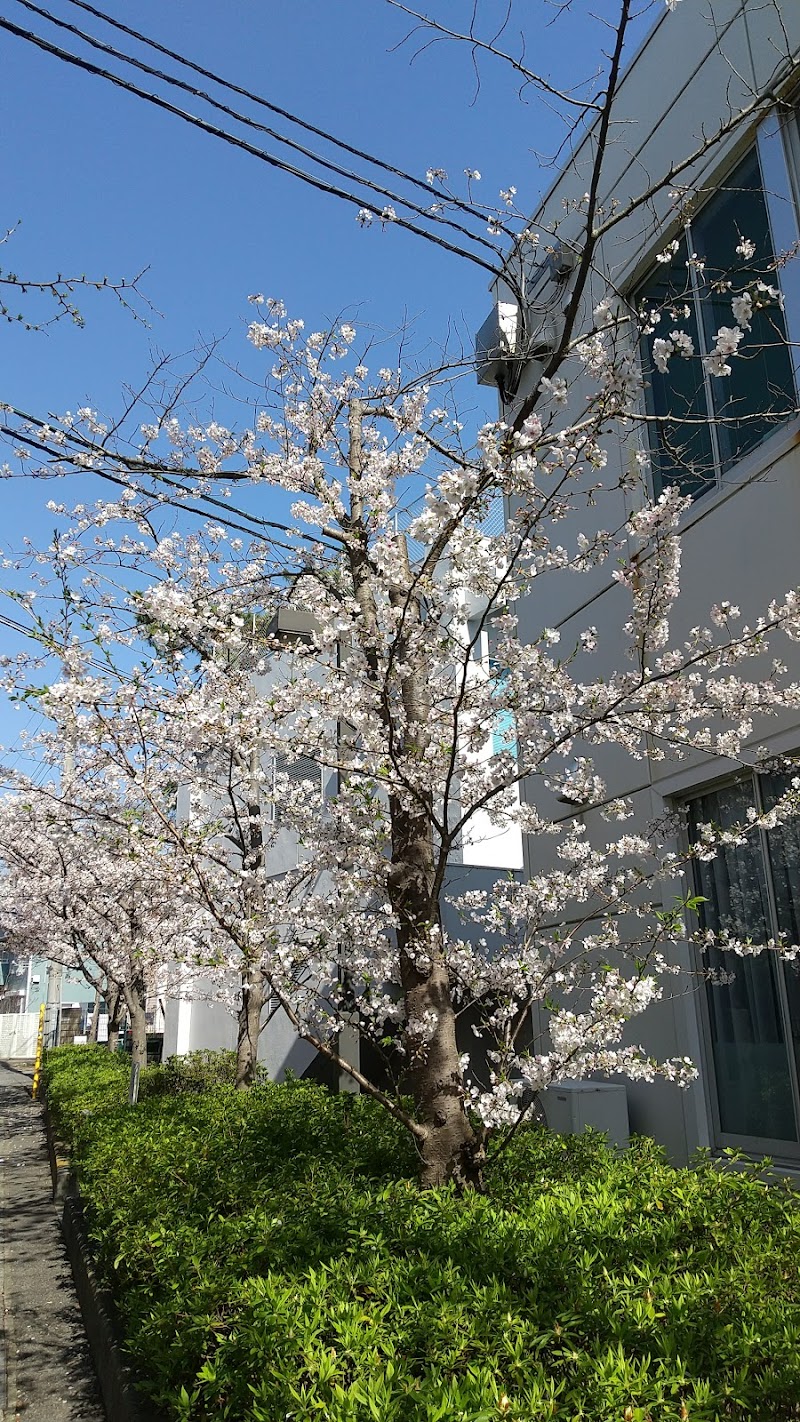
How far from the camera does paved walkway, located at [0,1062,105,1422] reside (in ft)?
16.1

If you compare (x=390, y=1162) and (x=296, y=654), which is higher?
(x=296, y=654)

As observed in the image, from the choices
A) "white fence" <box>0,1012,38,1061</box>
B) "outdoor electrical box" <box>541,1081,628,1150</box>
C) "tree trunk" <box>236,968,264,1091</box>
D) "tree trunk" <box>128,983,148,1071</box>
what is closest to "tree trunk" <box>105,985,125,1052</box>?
"tree trunk" <box>128,983,148,1071</box>

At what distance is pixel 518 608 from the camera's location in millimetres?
10305

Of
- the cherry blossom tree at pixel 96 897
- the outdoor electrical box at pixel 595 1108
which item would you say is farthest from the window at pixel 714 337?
the cherry blossom tree at pixel 96 897

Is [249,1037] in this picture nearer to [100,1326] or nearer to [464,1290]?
[100,1326]

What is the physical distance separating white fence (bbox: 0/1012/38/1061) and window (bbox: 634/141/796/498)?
125ft

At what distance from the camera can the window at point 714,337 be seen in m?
6.46

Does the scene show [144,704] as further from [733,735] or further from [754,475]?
[754,475]

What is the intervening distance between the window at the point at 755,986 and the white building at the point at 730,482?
0.01 metres

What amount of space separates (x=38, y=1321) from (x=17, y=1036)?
118 ft

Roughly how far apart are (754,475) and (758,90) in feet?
8.33

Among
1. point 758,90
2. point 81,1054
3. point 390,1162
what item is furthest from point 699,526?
point 81,1054

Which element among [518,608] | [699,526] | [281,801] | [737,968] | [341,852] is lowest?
[737,968]

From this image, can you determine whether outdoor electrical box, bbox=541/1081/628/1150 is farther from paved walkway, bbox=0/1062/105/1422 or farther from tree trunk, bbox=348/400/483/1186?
paved walkway, bbox=0/1062/105/1422
